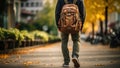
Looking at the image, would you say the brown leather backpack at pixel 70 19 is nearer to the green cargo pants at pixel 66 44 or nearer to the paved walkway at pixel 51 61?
the green cargo pants at pixel 66 44

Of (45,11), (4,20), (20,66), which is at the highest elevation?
(20,66)

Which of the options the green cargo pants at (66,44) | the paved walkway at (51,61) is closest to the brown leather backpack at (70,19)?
the green cargo pants at (66,44)

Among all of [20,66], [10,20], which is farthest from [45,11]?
[20,66]

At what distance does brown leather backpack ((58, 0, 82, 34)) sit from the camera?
12633 millimetres

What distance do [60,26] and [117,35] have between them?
20.9 metres

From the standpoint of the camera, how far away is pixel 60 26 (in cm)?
1294

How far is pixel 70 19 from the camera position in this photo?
1262 cm

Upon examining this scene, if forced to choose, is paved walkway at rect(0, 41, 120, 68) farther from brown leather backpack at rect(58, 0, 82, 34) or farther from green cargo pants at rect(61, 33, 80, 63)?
brown leather backpack at rect(58, 0, 82, 34)

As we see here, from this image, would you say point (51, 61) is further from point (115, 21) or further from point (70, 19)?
point (115, 21)

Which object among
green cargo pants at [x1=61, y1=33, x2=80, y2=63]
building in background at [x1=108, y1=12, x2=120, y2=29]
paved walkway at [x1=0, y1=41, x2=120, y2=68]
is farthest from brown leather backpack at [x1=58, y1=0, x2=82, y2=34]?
building in background at [x1=108, y1=12, x2=120, y2=29]

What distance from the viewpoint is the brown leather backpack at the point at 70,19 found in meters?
12.6

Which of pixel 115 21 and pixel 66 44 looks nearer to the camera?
pixel 66 44

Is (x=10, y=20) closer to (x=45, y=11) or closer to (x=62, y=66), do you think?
(x=62, y=66)

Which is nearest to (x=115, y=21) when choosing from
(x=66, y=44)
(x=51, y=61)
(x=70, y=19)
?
(x=51, y=61)
